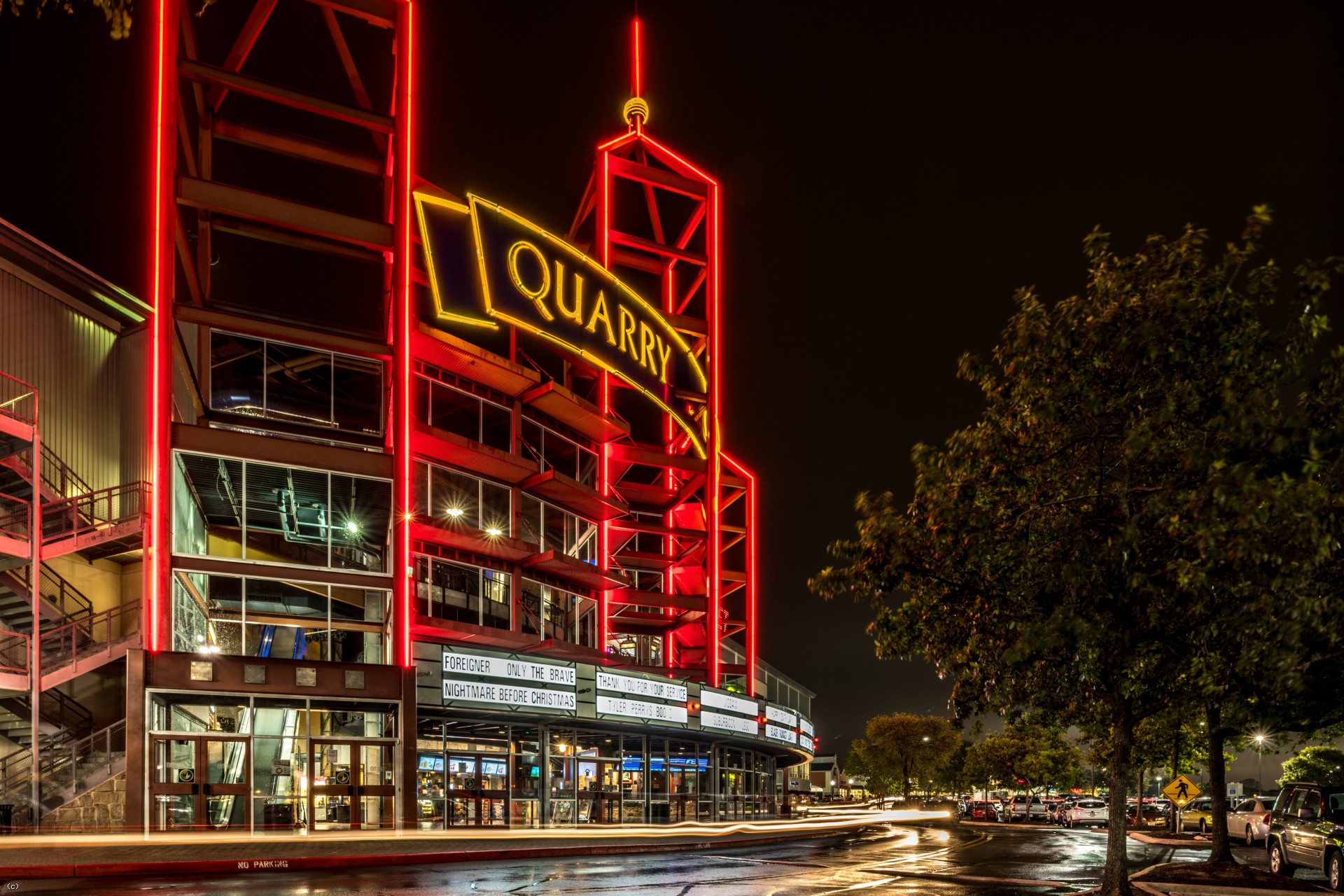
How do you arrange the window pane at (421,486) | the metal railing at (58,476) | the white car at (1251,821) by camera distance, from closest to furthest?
the metal railing at (58,476), the window pane at (421,486), the white car at (1251,821)

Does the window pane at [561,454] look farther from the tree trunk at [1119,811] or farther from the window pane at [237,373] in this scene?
the tree trunk at [1119,811]

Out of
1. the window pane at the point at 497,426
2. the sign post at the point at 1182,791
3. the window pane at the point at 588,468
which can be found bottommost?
the sign post at the point at 1182,791

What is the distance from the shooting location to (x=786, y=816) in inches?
2084

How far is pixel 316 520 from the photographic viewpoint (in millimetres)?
29562

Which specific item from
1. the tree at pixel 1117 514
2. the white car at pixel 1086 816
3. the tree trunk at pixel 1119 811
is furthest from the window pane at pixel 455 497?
the white car at pixel 1086 816

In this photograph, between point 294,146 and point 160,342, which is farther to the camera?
point 294,146

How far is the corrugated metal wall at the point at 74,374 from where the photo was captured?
2892 cm

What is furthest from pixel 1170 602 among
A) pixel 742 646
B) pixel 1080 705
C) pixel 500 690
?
pixel 742 646

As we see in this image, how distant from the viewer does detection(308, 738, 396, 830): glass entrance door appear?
26.8 meters

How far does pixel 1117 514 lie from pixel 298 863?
1530 centimetres

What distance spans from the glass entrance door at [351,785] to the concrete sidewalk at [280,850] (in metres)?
2.95

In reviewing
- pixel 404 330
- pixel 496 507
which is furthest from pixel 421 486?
pixel 404 330

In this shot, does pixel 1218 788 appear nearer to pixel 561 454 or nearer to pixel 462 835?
pixel 462 835

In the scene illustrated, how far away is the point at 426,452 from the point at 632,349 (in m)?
10.5
